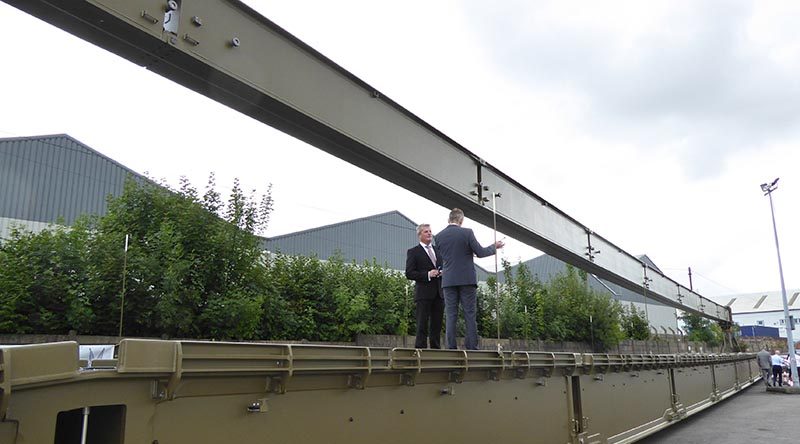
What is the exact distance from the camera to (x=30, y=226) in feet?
50.0

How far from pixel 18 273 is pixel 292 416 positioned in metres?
5.54

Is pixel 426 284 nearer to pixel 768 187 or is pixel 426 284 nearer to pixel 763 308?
pixel 768 187

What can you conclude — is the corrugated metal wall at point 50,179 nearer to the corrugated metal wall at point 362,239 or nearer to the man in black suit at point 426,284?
→ the corrugated metal wall at point 362,239

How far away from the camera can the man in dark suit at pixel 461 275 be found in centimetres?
578

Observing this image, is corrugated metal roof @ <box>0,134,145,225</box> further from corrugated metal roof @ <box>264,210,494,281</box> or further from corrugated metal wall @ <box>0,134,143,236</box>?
corrugated metal roof @ <box>264,210,494,281</box>

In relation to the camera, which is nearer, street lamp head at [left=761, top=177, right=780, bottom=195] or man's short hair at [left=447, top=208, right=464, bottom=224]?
man's short hair at [left=447, top=208, right=464, bottom=224]

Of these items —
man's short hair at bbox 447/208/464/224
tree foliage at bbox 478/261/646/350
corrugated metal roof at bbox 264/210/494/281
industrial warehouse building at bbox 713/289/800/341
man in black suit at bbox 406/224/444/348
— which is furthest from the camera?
industrial warehouse building at bbox 713/289/800/341

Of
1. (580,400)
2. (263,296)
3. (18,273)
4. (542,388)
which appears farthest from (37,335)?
(580,400)

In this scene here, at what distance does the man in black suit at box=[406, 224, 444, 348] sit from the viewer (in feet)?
19.8

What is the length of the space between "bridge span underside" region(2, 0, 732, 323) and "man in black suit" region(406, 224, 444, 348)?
3.08 feet

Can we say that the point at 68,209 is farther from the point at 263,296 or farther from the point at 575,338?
the point at 575,338

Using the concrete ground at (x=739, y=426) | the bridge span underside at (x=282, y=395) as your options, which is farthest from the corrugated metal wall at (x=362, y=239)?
the bridge span underside at (x=282, y=395)

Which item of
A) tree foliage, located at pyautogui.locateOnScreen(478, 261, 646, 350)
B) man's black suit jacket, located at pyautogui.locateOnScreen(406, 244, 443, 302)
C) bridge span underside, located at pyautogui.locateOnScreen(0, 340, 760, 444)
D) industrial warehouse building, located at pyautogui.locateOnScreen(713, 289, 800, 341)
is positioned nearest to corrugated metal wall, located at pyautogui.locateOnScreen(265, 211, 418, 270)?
tree foliage, located at pyautogui.locateOnScreen(478, 261, 646, 350)

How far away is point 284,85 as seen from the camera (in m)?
4.80
